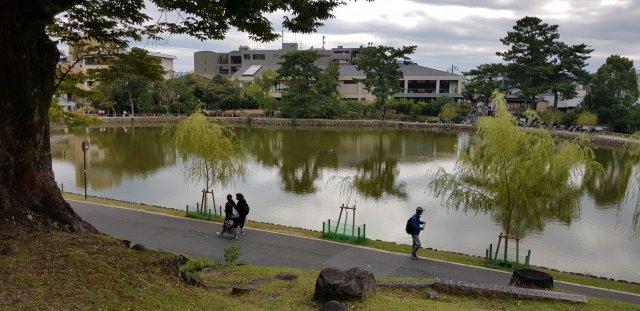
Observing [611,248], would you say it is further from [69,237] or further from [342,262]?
[69,237]

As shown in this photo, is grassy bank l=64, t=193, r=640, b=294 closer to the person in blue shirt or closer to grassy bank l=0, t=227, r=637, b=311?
the person in blue shirt

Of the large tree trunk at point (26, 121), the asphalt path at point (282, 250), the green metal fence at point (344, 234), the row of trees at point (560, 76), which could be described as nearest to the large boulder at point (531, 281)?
the asphalt path at point (282, 250)

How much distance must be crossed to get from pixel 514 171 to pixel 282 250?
19.9 ft

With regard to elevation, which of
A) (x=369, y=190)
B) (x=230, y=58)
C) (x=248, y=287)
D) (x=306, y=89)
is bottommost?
(x=369, y=190)

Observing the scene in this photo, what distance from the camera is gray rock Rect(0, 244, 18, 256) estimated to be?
646 centimetres

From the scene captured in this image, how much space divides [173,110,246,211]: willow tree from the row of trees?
43661 millimetres

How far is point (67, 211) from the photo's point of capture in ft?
28.9

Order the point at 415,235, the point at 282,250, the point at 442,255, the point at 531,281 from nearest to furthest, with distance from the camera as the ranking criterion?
the point at 531,281 → the point at 415,235 → the point at 282,250 → the point at 442,255

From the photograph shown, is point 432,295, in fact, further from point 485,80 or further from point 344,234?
point 485,80

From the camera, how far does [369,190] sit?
2097 cm

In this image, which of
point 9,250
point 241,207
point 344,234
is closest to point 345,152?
point 344,234

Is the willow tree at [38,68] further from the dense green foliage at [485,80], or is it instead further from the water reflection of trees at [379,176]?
the dense green foliage at [485,80]

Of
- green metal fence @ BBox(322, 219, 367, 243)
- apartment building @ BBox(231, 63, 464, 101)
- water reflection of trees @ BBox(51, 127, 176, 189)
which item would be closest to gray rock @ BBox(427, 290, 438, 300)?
green metal fence @ BBox(322, 219, 367, 243)

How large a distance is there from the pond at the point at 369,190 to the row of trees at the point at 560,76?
9661 millimetres
